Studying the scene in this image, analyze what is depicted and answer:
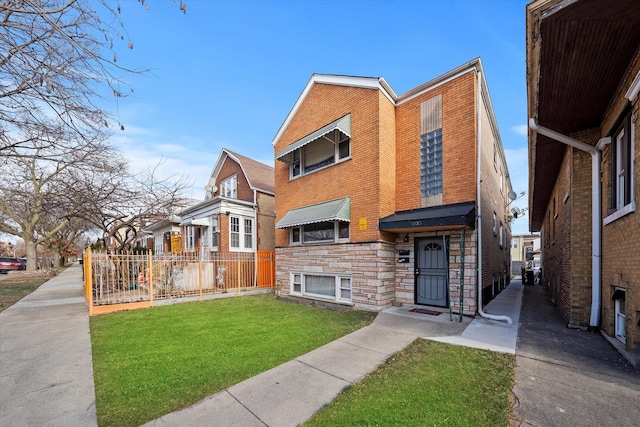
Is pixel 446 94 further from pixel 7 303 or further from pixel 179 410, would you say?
pixel 7 303

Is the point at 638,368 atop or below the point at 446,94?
below

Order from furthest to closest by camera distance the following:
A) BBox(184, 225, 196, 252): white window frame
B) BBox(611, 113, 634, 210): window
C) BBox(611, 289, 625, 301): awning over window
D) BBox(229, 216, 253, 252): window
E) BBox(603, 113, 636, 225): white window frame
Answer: BBox(184, 225, 196, 252): white window frame → BBox(229, 216, 253, 252): window → BBox(611, 289, 625, 301): awning over window → BBox(611, 113, 634, 210): window → BBox(603, 113, 636, 225): white window frame

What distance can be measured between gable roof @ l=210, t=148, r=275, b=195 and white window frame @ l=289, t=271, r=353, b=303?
6.70 m

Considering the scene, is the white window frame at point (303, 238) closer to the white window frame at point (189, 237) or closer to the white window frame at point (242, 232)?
the white window frame at point (242, 232)

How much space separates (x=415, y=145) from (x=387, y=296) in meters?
4.98

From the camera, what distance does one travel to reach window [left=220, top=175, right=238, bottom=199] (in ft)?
59.9

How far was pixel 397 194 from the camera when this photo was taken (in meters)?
9.56

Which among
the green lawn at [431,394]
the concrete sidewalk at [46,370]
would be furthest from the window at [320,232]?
the concrete sidewalk at [46,370]

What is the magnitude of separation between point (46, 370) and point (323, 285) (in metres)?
7.36

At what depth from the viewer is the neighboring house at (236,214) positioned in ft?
50.0

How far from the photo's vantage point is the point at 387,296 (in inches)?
345

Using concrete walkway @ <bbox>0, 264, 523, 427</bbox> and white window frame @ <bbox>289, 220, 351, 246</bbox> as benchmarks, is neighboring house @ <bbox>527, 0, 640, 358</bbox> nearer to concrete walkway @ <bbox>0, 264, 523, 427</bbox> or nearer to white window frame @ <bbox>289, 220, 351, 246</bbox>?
concrete walkway @ <bbox>0, 264, 523, 427</bbox>

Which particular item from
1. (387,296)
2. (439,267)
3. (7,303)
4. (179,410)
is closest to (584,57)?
(439,267)

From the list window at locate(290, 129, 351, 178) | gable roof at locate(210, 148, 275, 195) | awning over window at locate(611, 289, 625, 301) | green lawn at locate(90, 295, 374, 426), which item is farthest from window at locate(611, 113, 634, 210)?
gable roof at locate(210, 148, 275, 195)
